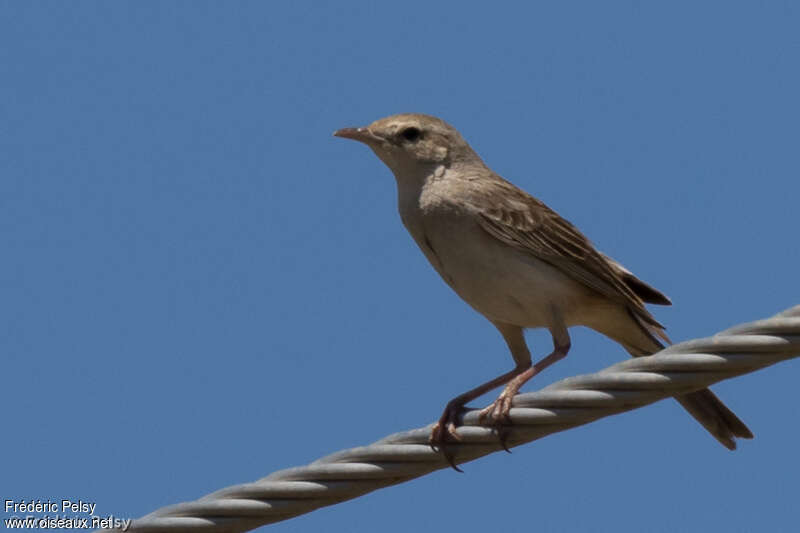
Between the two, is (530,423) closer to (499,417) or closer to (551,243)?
(499,417)

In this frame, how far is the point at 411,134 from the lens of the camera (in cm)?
1070

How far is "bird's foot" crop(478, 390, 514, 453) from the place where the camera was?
712 centimetres

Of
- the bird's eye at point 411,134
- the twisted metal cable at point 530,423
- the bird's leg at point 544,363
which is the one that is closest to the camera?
the twisted metal cable at point 530,423

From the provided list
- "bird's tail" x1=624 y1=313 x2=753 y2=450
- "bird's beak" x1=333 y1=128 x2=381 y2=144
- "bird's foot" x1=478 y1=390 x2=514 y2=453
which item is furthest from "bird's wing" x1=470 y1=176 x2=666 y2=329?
"bird's foot" x1=478 y1=390 x2=514 y2=453

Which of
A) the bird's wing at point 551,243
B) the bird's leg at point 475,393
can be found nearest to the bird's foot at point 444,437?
the bird's leg at point 475,393

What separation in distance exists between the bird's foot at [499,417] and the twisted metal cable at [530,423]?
119 millimetres

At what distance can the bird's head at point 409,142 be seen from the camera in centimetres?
1056

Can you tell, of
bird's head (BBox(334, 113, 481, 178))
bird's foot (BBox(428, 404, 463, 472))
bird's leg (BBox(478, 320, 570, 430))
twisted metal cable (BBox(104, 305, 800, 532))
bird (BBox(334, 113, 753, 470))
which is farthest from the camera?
bird's head (BBox(334, 113, 481, 178))

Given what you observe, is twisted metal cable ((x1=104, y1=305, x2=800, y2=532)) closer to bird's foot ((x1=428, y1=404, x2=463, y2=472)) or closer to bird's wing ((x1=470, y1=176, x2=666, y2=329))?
bird's foot ((x1=428, y1=404, x2=463, y2=472))

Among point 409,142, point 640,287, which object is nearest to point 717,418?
point 640,287

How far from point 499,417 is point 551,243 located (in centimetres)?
316

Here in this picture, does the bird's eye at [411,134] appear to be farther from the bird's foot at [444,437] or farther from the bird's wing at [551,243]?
the bird's foot at [444,437]

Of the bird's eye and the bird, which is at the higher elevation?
the bird's eye

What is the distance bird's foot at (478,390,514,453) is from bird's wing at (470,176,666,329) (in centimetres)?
203
